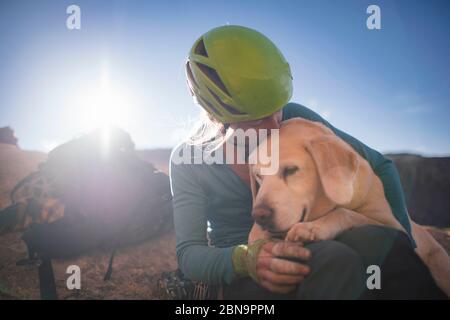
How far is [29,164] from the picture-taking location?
5.77 metres

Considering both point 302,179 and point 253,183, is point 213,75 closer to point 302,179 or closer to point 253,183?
point 253,183

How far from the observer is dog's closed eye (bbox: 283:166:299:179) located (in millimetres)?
2537

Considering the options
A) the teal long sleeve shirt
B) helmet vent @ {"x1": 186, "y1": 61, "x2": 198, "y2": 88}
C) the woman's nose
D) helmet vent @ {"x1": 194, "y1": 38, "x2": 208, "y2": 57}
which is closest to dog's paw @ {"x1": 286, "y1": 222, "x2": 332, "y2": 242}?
the teal long sleeve shirt

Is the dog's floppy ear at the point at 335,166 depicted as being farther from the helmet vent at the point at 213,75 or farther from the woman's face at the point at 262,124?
the helmet vent at the point at 213,75

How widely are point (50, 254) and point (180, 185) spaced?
181 cm

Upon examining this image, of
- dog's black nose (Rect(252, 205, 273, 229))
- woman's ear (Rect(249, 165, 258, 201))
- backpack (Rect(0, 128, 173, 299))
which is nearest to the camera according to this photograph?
dog's black nose (Rect(252, 205, 273, 229))

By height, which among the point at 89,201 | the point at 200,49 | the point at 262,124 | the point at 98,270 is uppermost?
the point at 200,49

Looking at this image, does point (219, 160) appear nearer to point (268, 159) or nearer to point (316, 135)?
point (268, 159)

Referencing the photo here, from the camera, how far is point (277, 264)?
211 centimetres

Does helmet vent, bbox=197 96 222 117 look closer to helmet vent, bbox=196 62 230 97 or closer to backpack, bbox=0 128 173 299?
helmet vent, bbox=196 62 230 97

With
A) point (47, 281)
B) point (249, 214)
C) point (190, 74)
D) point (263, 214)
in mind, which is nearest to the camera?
point (263, 214)

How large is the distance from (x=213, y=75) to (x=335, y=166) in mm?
1006

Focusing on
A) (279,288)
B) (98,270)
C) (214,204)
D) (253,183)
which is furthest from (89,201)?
(279,288)

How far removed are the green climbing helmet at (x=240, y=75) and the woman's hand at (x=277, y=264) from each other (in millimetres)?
865
